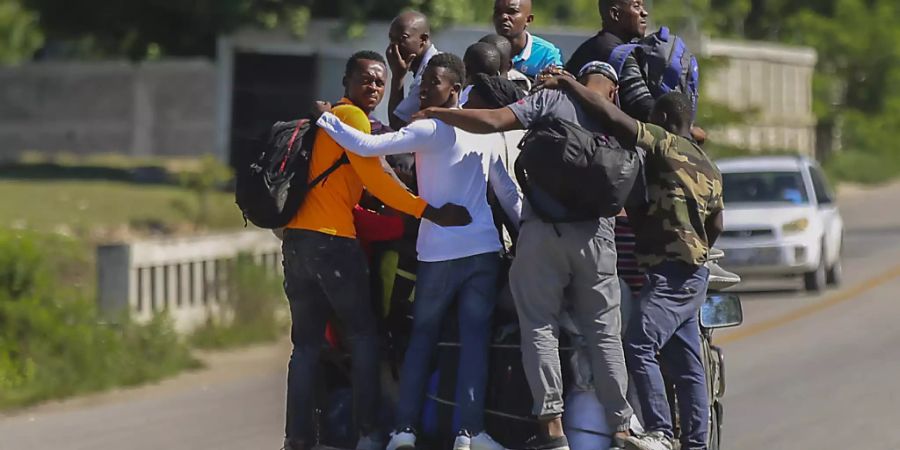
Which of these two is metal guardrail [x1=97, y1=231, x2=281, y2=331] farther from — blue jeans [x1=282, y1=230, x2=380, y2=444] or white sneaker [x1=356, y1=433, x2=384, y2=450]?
white sneaker [x1=356, y1=433, x2=384, y2=450]

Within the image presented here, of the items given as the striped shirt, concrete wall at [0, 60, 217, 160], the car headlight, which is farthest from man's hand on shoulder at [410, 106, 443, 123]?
concrete wall at [0, 60, 217, 160]

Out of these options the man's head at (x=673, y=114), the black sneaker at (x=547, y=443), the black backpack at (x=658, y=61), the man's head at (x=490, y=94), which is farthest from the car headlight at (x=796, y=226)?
the black sneaker at (x=547, y=443)

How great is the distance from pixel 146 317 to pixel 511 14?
7526 mm

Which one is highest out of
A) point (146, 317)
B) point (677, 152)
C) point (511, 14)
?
point (511, 14)

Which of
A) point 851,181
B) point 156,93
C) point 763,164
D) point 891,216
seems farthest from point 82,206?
point 851,181

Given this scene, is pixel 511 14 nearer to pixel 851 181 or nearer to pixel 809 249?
pixel 809 249

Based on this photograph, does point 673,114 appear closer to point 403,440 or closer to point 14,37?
point 403,440

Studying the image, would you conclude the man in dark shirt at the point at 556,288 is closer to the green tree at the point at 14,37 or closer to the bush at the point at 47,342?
the bush at the point at 47,342

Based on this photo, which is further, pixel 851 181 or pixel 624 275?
pixel 851 181

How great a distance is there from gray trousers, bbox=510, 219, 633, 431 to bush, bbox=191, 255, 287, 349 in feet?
31.3

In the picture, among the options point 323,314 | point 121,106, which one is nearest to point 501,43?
point 323,314

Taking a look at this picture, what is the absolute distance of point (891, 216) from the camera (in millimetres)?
35406

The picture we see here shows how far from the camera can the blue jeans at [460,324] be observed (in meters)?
7.37

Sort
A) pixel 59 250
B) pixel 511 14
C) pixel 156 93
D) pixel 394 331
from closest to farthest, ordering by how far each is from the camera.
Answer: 1. pixel 394 331
2. pixel 511 14
3. pixel 59 250
4. pixel 156 93
